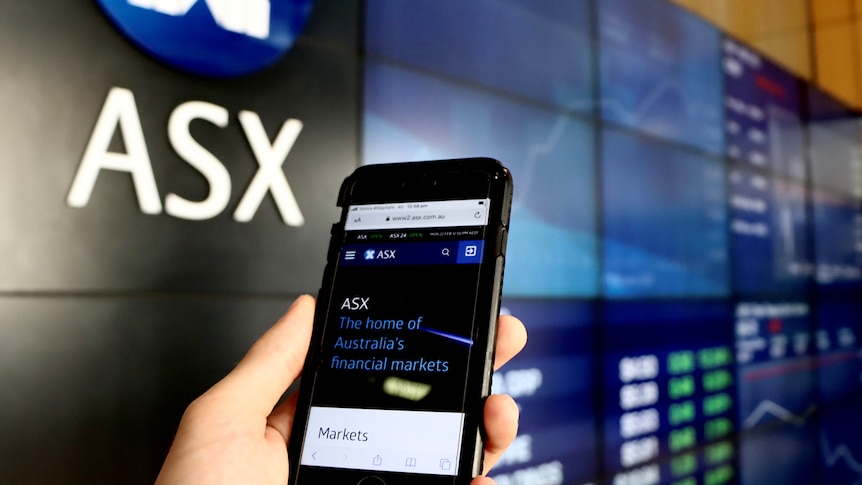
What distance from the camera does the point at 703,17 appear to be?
3.55m

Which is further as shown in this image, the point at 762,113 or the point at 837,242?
the point at 837,242

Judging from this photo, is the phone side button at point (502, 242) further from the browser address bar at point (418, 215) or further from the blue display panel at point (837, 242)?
the blue display panel at point (837, 242)

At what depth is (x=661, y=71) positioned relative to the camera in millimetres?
3154

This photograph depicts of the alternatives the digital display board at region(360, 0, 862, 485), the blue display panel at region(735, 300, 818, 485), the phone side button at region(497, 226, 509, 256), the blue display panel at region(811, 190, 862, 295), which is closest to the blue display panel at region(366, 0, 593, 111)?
the digital display board at region(360, 0, 862, 485)

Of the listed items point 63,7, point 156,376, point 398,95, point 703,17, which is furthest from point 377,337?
point 703,17

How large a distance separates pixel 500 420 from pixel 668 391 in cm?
233

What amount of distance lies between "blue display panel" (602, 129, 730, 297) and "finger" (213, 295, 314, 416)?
6.24 ft

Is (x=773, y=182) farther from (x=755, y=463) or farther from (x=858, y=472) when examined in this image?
(x=858, y=472)

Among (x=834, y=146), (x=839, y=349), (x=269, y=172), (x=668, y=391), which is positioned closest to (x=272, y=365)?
(x=269, y=172)

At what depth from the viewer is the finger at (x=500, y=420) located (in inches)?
34.5

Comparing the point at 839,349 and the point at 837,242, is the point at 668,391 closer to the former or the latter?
the point at 839,349

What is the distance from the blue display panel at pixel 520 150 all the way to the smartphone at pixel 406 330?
3.04 feet

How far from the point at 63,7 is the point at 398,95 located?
0.89 meters

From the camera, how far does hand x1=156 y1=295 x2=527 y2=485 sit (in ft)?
2.91
